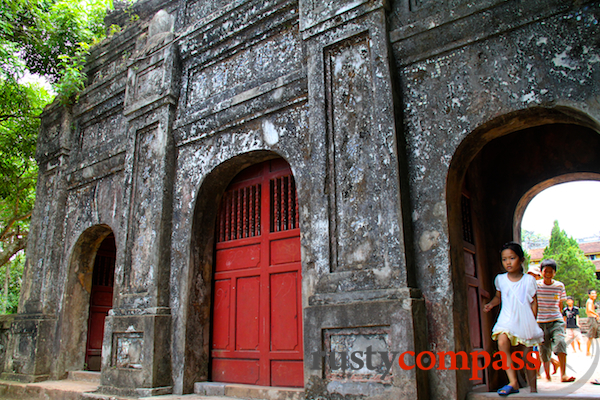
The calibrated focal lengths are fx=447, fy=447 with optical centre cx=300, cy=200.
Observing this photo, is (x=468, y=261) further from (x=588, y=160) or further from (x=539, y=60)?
(x=588, y=160)

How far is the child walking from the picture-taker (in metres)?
3.40

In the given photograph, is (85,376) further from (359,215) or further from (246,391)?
(359,215)

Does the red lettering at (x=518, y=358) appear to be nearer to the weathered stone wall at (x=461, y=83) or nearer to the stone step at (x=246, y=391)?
the weathered stone wall at (x=461, y=83)

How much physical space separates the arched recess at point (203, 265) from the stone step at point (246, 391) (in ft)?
0.66

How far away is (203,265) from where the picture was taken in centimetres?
533

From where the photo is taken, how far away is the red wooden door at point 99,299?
23.0 ft

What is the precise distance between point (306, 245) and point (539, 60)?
2.43 meters

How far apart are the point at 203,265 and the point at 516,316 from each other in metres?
3.40

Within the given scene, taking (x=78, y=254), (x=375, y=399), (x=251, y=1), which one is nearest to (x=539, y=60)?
(x=375, y=399)

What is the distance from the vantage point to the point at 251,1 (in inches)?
207

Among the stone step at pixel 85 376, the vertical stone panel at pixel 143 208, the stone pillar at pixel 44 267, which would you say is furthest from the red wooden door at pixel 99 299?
the vertical stone panel at pixel 143 208

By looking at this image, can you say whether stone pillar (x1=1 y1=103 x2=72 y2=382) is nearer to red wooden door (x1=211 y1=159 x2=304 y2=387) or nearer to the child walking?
red wooden door (x1=211 y1=159 x2=304 y2=387)

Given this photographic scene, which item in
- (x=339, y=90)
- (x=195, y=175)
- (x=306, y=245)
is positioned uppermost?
(x=339, y=90)

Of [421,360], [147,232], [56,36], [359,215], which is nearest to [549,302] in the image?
[421,360]
